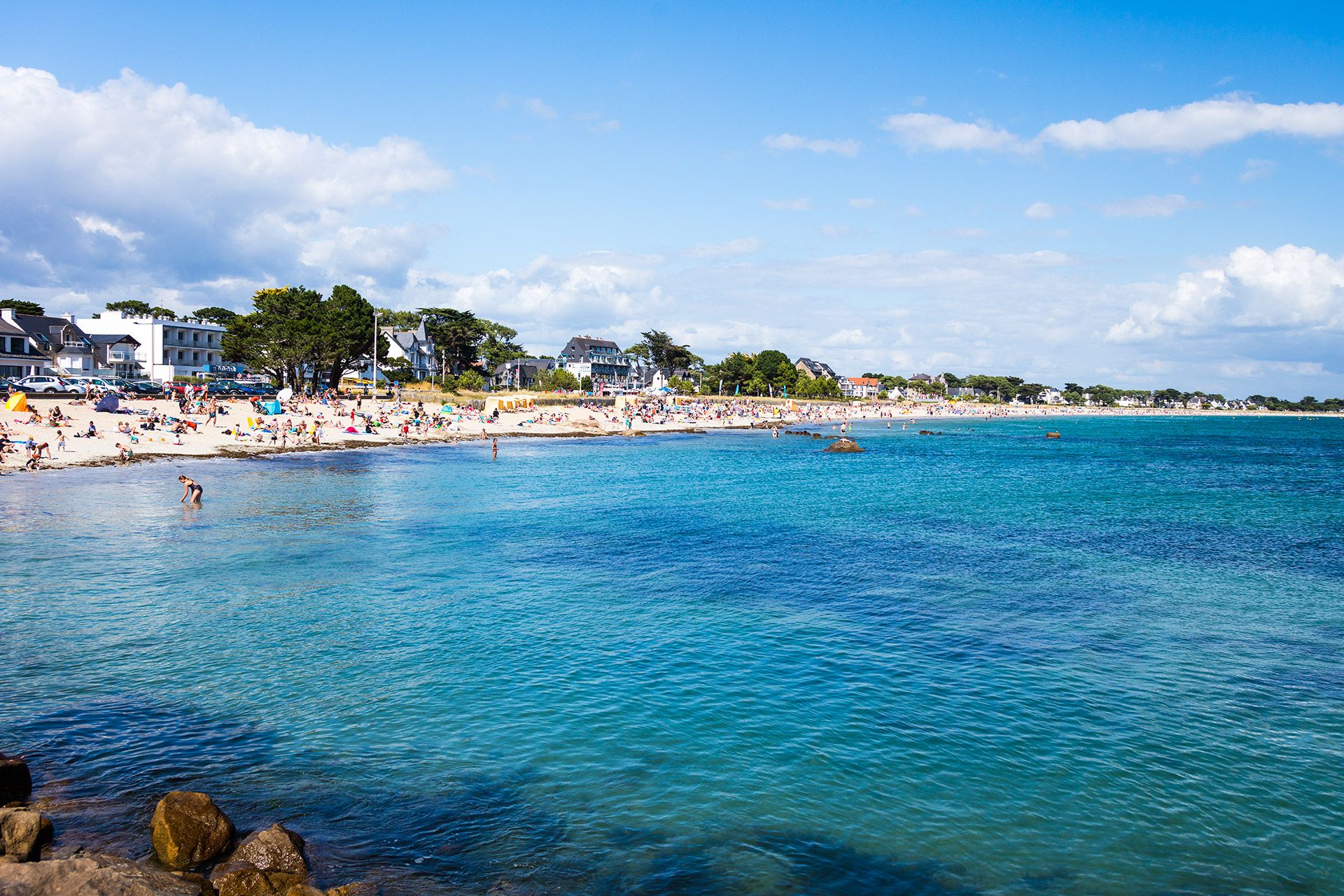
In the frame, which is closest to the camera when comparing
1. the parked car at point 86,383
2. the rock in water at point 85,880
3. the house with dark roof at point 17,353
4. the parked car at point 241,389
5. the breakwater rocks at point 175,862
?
the rock in water at point 85,880

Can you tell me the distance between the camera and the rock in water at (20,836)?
904cm

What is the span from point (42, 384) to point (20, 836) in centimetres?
7368

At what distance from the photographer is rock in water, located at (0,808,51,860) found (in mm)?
9039

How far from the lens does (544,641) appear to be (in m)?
18.4

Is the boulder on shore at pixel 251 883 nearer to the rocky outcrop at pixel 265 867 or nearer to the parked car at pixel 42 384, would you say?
the rocky outcrop at pixel 265 867

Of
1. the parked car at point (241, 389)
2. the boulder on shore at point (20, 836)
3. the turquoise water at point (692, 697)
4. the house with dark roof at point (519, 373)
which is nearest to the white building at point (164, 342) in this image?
the parked car at point (241, 389)

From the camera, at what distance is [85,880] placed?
846 centimetres

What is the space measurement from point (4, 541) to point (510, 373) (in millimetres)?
135420

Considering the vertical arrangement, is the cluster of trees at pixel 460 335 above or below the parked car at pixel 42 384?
above

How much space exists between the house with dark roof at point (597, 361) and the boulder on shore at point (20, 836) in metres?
A: 165

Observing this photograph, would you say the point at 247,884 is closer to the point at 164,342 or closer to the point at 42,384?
the point at 42,384

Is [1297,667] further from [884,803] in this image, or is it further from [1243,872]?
[884,803]

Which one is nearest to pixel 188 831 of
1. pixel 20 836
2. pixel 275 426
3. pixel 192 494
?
pixel 20 836

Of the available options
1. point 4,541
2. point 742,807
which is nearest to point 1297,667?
point 742,807
